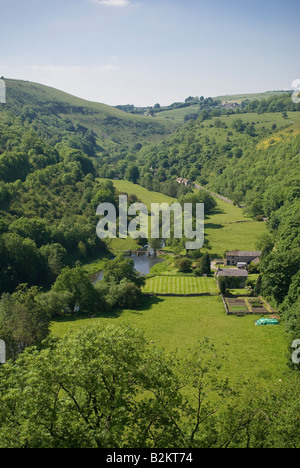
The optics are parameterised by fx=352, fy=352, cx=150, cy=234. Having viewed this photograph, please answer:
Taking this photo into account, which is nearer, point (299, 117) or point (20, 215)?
point (20, 215)

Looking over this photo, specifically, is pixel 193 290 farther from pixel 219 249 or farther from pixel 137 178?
pixel 137 178

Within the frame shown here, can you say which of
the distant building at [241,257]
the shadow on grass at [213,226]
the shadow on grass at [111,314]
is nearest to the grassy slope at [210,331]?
the shadow on grass at [111,314]

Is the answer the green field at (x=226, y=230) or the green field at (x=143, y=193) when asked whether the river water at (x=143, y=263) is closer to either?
the green field at (x=226, y=230)

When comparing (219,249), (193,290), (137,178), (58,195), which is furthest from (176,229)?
(137,178)

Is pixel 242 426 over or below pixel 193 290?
over

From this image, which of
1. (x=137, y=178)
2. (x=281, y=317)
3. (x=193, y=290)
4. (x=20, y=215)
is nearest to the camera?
(x=281, y=317)

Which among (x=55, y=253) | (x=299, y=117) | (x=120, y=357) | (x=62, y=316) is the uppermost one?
(x=299, y=117)

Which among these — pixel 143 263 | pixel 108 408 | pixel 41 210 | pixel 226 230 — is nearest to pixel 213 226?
pixel 226 230
